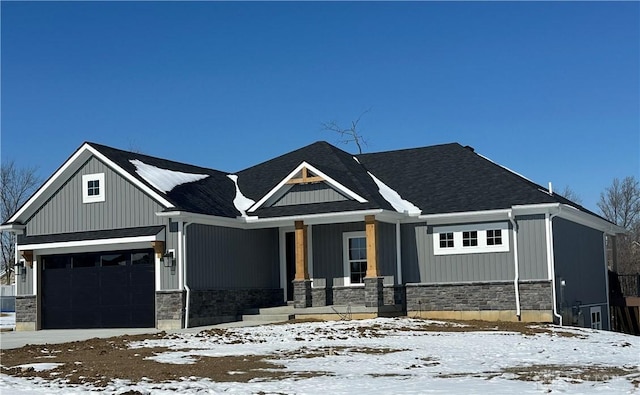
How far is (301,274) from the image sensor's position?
24484mm

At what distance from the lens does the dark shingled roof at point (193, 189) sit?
78.9 feet

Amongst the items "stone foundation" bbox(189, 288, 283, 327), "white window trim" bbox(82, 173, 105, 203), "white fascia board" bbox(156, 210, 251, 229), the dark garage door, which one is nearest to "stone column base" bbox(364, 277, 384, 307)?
"stone foundation" bbox(189, 288, 283, 327)

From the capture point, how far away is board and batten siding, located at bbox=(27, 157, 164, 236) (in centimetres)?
2415

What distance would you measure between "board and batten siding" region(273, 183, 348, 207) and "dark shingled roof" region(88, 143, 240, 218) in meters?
1.70

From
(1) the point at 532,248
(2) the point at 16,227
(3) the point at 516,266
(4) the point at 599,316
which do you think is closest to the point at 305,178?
(3) the point at 516,266

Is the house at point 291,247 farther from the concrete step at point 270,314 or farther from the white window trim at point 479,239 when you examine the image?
the concrete step at point 270,314

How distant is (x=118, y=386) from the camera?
11.0 metres

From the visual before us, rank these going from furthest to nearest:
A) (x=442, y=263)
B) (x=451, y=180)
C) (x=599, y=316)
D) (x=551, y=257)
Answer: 1. (x=599, y=316)
2. (x=451, y=180)
3. (x=442, y=263)
4. (x=551, y=257)

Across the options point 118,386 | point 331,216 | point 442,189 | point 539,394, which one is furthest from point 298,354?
point 442,189

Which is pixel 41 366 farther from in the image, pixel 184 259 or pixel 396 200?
pixel 396 200

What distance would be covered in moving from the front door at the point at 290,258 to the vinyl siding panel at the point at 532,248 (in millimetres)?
7279

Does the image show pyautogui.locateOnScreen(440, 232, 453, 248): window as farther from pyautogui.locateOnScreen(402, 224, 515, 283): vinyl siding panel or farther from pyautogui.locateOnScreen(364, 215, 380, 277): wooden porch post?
pyautogui.locateOnScreen(364, 215, 380, 277): wooden porch post

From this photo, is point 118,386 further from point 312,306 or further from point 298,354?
point 312,306

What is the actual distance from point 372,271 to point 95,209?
28.0 feet
